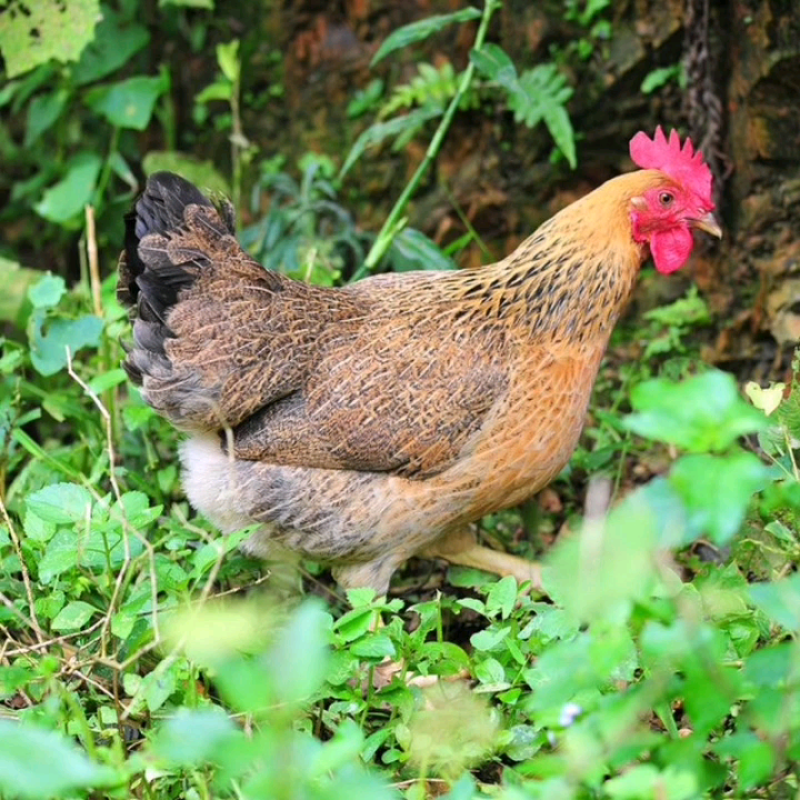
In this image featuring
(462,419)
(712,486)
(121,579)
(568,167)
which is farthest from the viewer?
(568,167)

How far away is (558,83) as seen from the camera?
4.59 metres

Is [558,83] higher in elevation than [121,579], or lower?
higher

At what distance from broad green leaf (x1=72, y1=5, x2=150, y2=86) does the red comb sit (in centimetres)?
298

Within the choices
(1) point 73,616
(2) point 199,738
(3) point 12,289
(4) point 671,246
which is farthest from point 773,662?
(3) point 12,289

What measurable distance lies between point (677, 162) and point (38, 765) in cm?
277

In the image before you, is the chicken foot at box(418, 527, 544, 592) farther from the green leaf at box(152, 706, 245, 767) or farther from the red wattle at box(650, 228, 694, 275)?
the green leaf at box(152, 706, 245, 767)

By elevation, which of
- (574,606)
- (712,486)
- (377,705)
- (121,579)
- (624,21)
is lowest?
(377,705)

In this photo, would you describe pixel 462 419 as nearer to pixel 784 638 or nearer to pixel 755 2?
pixel 784 638

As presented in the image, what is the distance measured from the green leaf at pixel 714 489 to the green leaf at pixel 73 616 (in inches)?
69.7

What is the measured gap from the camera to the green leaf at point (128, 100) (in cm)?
564

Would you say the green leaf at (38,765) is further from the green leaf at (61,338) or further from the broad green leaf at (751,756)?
the green leaf at (61,338)

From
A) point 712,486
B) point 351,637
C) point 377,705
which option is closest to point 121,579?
point 351,637

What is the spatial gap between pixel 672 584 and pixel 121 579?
1322 millimetres

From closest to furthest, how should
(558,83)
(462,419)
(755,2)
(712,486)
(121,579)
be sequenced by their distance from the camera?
(712,486), (121,579), (462,419), (755,2), (558,83)
